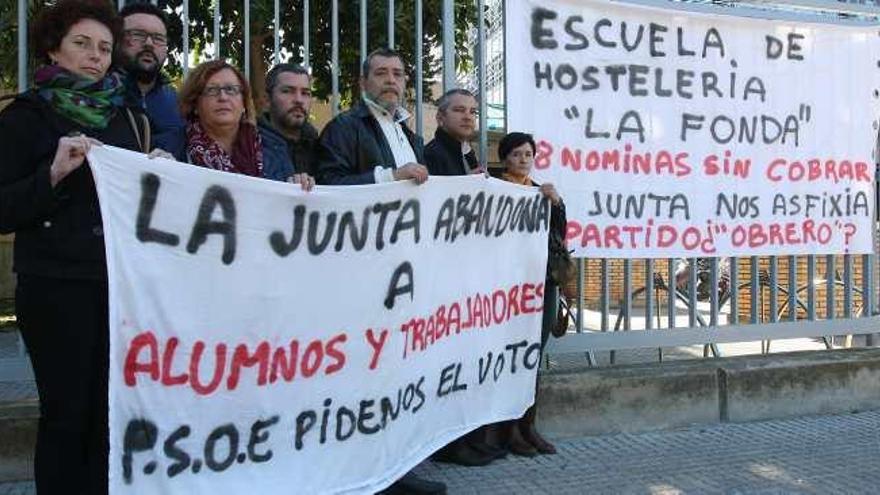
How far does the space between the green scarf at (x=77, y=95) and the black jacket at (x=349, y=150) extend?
1.11 metres

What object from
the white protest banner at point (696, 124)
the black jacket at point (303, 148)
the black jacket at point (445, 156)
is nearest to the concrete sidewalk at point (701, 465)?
the white protest banner at point (696, 124)

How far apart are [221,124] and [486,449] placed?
Answer: 217 cm

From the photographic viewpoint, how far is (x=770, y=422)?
5.19 m

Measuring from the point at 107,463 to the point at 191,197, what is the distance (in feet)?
3.02

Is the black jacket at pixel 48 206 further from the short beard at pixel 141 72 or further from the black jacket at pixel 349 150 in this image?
the black jacket at pixel 349 150

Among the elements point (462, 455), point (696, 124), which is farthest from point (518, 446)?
point (696, 124)

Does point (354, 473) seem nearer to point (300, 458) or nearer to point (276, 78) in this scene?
point (300, 458)

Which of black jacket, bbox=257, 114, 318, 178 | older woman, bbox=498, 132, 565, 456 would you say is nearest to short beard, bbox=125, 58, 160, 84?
black jacket, bbox=257, 114, 318, 178

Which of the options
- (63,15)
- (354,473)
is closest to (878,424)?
(354,473)

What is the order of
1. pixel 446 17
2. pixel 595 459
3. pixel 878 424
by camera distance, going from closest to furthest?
pixel 595 459, pixel 446 17, pixel 878 424

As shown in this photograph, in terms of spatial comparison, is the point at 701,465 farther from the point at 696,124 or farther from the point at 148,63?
the point at 148,63

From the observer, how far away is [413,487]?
3730 millimetres

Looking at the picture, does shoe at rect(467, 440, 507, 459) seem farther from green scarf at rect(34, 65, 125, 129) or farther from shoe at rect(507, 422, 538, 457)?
green scarf at rect(34, 65, 125, 129)

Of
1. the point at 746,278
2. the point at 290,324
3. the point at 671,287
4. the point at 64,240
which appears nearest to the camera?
the point at 64,240
